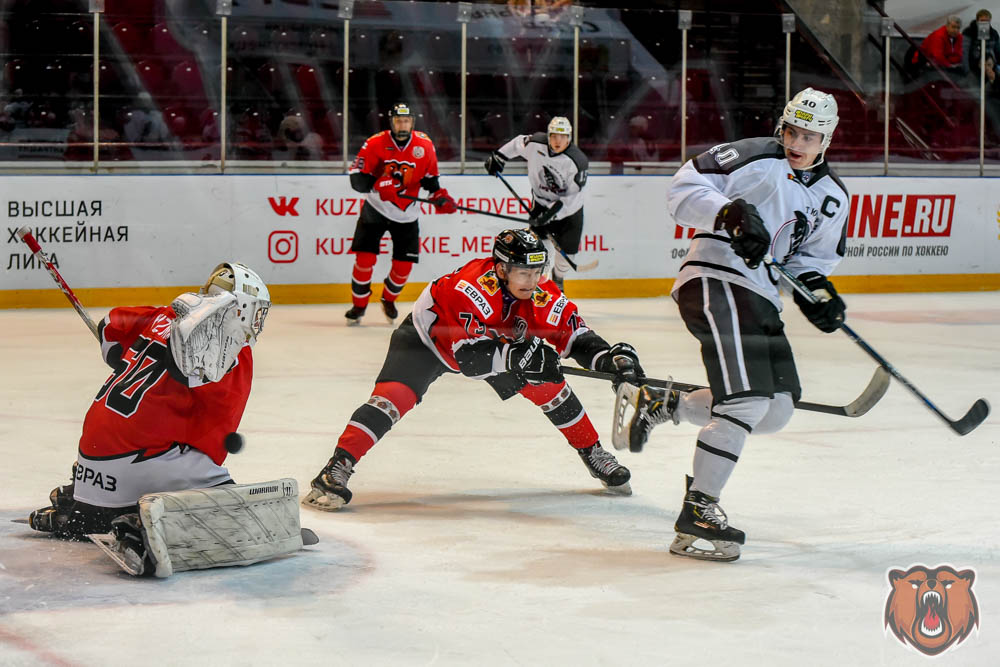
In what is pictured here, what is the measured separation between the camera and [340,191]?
796 cm

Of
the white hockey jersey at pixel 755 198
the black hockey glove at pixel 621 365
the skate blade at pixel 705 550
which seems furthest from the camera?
the black hockey glove at pixel 621 365

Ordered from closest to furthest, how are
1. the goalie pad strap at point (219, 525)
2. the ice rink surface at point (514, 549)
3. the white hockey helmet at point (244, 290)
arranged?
1. the ice rink surface at point (514, 549)
2. the goalie pad strap at point (219, 525)
3. the white hockey helmet at point (244, 290)

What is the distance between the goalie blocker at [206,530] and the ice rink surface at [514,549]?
1.4 inches

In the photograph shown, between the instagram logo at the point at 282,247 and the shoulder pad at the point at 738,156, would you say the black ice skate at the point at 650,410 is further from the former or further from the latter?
the instagram logo at the point at 282,247

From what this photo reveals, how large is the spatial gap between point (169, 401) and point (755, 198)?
4.52 ft

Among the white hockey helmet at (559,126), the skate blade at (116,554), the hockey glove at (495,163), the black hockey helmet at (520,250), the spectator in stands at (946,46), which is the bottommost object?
the skate blade at (116,554)

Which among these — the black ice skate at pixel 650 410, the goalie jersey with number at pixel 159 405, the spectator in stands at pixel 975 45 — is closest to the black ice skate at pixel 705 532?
the black ice skate at pixel 650 410

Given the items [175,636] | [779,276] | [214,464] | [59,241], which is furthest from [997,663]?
[59,241]

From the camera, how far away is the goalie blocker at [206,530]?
8.25 ft

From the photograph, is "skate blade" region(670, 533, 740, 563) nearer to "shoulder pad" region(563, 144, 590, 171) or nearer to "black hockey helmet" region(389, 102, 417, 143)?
"black hockey helmet" region(389, 102, 417, 143)

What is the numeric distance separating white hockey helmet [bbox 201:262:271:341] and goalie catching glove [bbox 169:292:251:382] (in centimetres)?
2

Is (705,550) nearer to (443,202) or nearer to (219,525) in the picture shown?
(219,525)

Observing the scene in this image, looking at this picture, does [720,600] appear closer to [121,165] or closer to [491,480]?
[491,480]

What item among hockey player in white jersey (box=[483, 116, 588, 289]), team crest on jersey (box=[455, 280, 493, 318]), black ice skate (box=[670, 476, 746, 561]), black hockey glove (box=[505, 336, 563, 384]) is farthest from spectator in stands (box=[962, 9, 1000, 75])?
black ice skate (box=[670, 476, 746, 561])
